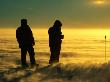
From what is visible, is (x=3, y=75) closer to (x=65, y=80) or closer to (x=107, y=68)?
(x=65, y=80)

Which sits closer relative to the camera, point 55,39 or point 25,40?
point 25,40

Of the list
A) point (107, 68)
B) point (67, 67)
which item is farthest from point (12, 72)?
point (107, 68)

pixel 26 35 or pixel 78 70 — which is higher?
pixel 26 35

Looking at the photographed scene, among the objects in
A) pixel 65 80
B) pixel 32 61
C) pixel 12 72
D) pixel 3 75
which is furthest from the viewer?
pixel 32 61

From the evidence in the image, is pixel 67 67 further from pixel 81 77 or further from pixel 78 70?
pixel 81 77

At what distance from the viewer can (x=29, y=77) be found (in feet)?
44.6

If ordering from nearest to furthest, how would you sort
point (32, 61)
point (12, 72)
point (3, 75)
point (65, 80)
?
point (65, 80) < point (3, 75) < point (12, 72) < point (32, 61)

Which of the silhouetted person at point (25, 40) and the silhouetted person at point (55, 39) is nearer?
the silhouetted person at point (25, 40)

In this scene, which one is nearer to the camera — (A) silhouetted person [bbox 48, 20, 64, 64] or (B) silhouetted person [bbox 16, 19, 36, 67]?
(B) silhouetted person [bbox 16, 19, 36, 67]

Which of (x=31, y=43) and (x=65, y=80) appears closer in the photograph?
(x=65, y=80)

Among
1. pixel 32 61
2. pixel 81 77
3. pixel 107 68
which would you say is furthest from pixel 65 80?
pixel 32 61

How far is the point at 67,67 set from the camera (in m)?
15.8

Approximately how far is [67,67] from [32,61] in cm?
263

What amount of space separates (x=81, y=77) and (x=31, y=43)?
5.25 metres
